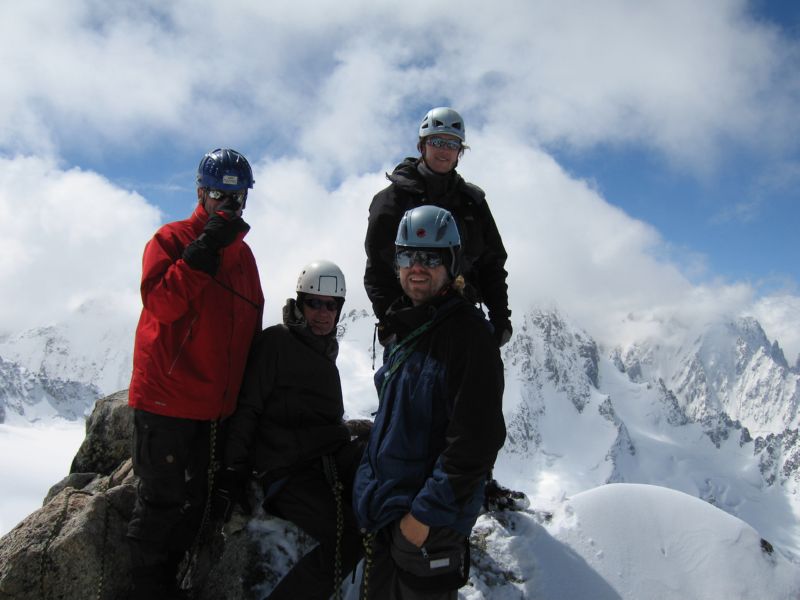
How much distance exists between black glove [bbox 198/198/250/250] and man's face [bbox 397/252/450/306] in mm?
1876

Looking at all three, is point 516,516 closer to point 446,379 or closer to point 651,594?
point 651,594

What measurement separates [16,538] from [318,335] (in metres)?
3.73

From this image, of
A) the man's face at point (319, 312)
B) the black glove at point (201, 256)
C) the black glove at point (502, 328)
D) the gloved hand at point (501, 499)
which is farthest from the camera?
the gloved hand at point (501, 499)

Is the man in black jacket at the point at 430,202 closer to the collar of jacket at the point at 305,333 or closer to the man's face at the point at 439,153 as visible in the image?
the man's face at the point at 439,153

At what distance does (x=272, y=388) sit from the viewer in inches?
228

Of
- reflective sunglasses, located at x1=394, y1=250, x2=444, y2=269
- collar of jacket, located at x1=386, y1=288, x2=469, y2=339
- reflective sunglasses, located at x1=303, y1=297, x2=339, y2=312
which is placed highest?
reflective sunglasses, located at x1=303, y1=297, x2=339, y2=312

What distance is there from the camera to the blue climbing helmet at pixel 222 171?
5.76m

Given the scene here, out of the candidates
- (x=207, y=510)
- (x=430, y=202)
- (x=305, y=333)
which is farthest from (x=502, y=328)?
(x=207, y=510)

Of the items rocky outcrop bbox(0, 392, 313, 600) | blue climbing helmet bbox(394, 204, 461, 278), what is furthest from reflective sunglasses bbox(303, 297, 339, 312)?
rocky outcrop bbox(0, 392, 313, 600)

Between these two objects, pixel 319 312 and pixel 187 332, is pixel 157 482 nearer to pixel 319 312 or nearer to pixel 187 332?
pixel 187 332

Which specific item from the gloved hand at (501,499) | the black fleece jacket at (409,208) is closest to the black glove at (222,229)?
the black fleece jacket at (409,208)

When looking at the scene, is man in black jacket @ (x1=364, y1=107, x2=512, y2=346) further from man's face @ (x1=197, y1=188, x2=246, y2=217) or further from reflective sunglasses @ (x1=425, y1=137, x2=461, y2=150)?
man's face @ (x1=197, y1=188, x2=246, y2=217)

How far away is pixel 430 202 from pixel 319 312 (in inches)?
67.7

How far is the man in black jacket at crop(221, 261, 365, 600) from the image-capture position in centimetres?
528
